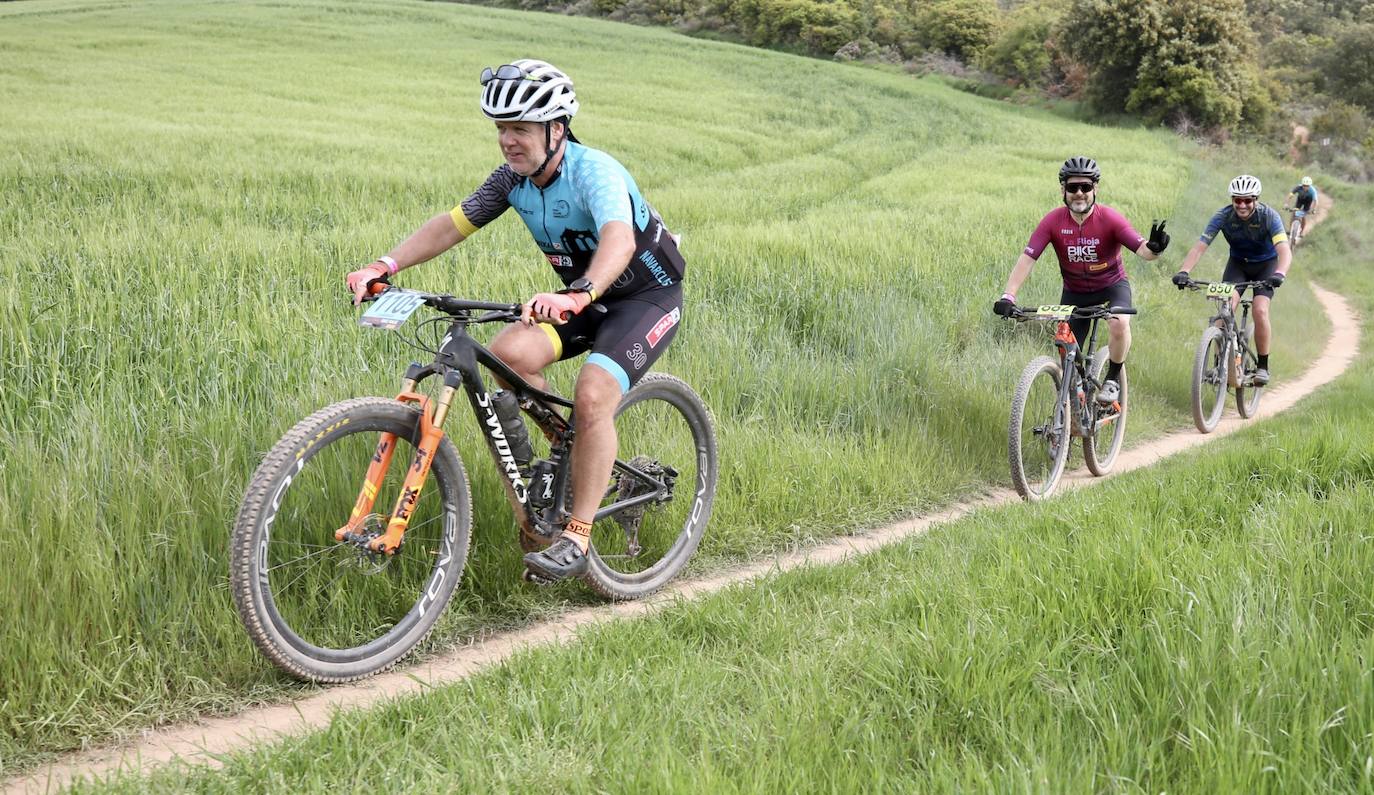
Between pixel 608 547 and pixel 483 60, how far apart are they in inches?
1564

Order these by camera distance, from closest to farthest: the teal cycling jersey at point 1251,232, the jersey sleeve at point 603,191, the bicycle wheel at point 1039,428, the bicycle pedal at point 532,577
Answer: the jersey sleeve at point 603,191 < the bicycle pedal at point 532,577 < the bicycle wheel at point 1039,428 < the teal cycling jersey at point 1251,232

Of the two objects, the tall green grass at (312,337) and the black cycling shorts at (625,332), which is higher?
the black cycling shorts at (625,332)

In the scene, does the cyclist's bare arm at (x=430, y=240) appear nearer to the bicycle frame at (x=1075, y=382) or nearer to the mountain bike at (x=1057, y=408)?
the mountain bike at (x=1057, y=408)

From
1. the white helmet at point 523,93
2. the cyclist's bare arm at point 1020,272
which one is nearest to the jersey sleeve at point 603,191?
the white helmet at point 523,93

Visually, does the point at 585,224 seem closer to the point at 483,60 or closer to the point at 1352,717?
the point at 1352,717

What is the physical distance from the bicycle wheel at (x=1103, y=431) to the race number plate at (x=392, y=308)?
19.4 ft

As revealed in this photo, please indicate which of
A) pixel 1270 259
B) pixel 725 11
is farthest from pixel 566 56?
pixel 1270 259

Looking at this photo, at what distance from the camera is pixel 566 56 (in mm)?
46125

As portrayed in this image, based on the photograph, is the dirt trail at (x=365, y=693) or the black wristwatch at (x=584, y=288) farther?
the black wristwatch at (x=584, y=288)

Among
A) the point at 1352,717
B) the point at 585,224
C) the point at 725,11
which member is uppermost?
the point at 725,11

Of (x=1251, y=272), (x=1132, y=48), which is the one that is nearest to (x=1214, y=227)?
(x=1251, y=272)

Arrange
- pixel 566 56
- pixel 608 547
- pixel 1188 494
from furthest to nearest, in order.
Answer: pixel 566 56
pixel 608 547
pixel 1188 494

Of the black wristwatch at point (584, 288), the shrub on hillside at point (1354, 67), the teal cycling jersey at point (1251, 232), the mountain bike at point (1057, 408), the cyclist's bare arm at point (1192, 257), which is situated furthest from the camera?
the shrub on hillside at point (1354, 67)

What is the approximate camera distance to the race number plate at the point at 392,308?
375 cm
